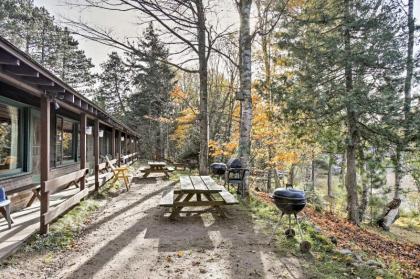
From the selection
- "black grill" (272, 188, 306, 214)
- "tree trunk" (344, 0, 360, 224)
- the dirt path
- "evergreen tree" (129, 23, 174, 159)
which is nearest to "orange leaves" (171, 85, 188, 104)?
"evergreen tree" (129, 23, 174, 159)

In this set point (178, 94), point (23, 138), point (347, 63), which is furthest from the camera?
point (178, 94)

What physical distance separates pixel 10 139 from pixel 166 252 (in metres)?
4.73

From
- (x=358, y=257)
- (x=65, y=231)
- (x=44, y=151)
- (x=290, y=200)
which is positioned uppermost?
(x=44, y=151)

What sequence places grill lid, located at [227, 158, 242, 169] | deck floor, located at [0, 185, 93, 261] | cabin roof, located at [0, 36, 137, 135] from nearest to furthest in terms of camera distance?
cabin roof, located at [0, 36, 137, 135], deck floor, located at [0, 185, 93, 261], grill lid, located at [227, 158, 242, 169]

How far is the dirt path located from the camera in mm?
3322

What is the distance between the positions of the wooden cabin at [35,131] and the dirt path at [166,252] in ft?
3.36

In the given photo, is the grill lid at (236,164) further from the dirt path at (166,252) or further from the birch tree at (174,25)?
the birch tree at (174,25)

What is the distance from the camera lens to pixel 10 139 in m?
6.27

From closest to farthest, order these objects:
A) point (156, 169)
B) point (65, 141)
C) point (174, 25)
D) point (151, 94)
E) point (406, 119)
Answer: point (406, 119) < point (65, 141) < point (174, 25) < point (156, 169) < point (151, 94)

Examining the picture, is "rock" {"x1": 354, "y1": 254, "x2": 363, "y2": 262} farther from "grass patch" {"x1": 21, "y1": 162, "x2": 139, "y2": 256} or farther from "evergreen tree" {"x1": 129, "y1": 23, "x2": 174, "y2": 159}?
"evergreen tree" {"x1": 129, "y1": 23, "x2": 174, "y2": 159}

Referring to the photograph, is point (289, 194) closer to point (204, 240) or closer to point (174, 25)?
point (204, 240)

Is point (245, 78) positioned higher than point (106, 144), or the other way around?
point (245, 78)

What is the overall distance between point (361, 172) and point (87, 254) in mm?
9760

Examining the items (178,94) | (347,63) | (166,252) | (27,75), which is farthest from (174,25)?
(166,252)
